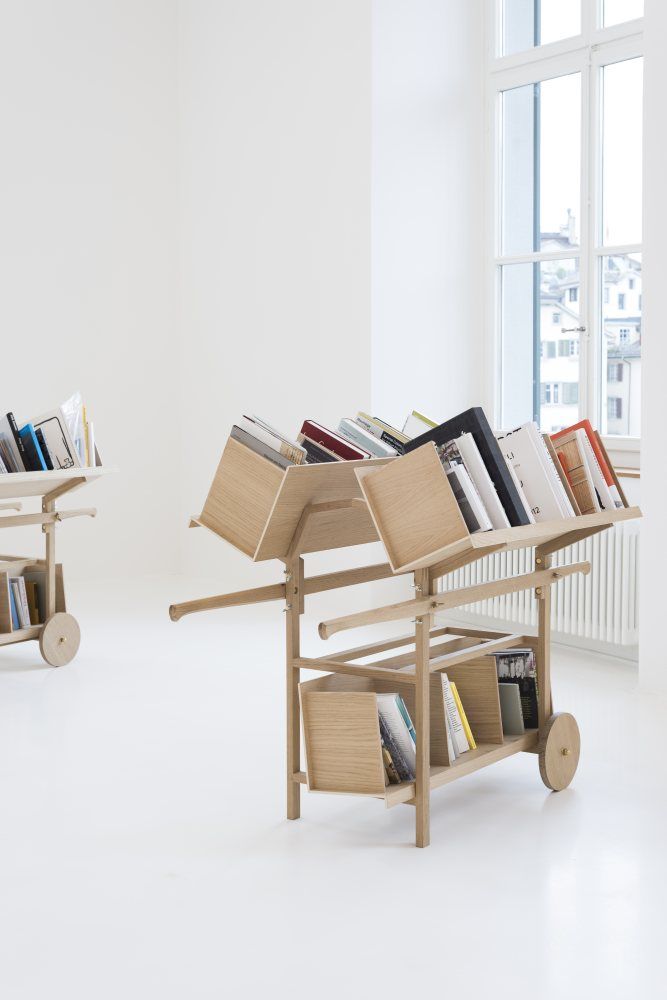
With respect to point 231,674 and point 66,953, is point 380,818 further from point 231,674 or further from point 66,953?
point 231,674

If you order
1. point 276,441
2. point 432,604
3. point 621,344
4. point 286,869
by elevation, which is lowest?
point 286,869

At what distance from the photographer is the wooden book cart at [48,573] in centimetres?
478

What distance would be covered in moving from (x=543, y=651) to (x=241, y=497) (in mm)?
1067

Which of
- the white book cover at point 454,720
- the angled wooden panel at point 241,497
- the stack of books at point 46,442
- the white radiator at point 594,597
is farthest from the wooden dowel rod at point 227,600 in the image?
the white radiator at point 594,597

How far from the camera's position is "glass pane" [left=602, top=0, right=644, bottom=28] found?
17.9 ft

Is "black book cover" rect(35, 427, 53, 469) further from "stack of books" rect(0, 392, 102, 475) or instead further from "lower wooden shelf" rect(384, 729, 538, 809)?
"lower wooden shelf" rect(384, 729, 538, 809)

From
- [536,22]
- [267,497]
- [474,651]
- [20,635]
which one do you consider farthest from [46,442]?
[536,22]

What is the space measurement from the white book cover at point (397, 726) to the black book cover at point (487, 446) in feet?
1.90

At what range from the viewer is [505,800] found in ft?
10.9

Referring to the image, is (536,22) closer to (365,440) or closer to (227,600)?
(365,440)

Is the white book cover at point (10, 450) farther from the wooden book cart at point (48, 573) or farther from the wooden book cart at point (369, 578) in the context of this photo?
the wooden book cart at point (369, 578)

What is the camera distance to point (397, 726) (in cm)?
299

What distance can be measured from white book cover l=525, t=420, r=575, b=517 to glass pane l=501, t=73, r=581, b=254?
3080mm

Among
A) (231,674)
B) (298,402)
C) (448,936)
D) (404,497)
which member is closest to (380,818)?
(448,936)
